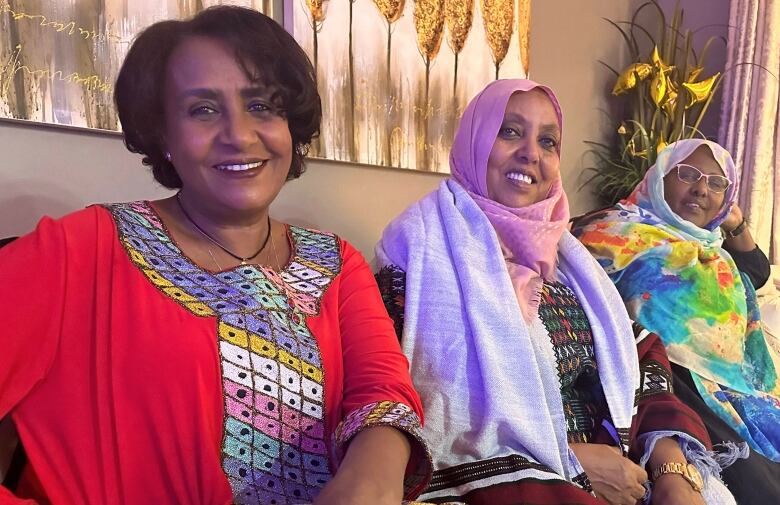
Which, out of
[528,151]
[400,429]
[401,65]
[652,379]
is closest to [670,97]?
[401,65]

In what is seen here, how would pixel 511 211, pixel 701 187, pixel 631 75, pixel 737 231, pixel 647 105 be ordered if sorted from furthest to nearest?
1. pixel 647 105
2. pixel 631 75
3. pixel 737 231
4. pixel 701 187
5. pixel 511 211

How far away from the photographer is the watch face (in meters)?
1.38

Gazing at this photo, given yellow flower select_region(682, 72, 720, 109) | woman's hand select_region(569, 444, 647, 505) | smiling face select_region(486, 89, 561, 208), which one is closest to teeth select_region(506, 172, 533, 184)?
smiling face select_region(486, 89, 561, 208)

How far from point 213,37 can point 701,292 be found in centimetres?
150

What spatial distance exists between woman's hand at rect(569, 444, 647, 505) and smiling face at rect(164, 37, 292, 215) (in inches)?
33.5

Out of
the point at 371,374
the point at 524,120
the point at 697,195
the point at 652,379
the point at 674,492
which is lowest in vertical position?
the point at 674,492

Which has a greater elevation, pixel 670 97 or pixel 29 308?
pixel 670 97

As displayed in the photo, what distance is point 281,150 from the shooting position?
3.60 feet

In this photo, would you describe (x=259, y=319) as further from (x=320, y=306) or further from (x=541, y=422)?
(x=541, y=422)

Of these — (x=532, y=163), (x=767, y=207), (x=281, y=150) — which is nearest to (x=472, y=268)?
(x=532, y=163)

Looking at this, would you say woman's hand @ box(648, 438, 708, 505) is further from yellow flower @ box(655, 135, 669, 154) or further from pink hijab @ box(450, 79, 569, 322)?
yellow flower @ box(655, 135, 669, 154)

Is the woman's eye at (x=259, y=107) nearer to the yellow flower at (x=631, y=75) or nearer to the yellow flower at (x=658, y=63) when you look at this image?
the yellow flower at (x=631, y=75)

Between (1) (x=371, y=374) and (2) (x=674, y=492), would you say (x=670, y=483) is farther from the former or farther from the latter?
(1) (x=371, y=374)

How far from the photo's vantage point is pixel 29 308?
34.1 inches
